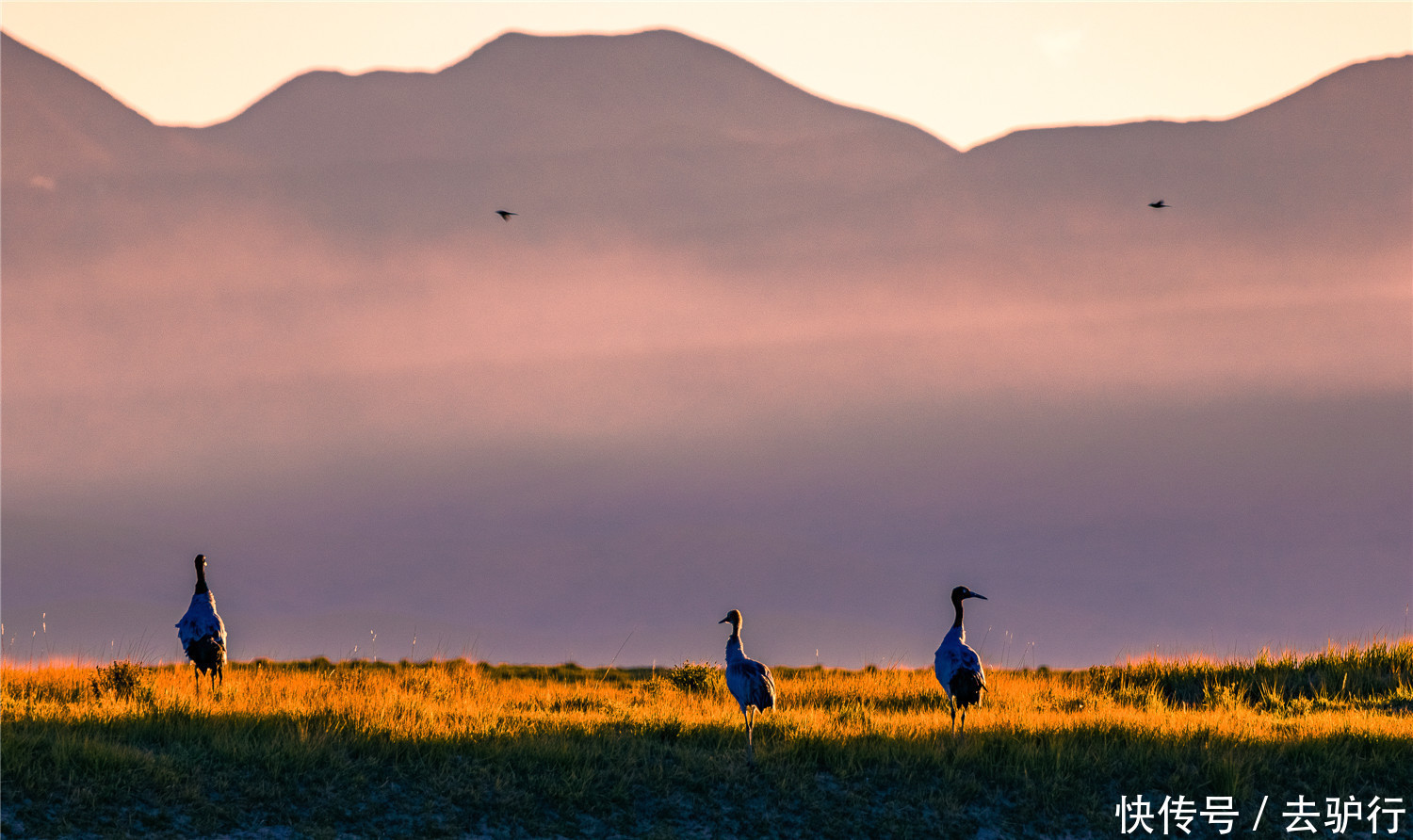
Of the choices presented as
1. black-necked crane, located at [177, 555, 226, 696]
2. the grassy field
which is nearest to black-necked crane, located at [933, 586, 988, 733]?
the grassy field

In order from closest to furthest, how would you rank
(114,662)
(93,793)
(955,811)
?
(93,793) < (955,811) < (114,662)

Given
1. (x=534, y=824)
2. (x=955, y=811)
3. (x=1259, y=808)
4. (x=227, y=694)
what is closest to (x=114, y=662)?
(x=227, y=694)

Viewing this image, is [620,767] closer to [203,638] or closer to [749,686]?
[749,686]

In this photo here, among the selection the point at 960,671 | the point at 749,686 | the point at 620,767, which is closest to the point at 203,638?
the point at 620,767

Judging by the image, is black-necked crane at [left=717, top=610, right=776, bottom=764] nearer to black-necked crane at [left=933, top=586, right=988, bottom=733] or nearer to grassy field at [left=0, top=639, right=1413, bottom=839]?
grassy field at [left=0, top=639, right=1413, bottom=839]

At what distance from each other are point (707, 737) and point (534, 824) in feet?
10.3

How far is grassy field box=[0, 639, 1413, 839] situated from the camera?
13367 millimetres

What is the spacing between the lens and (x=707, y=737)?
15.8m

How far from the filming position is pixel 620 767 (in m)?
14.5

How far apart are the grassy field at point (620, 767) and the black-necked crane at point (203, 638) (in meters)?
0.65

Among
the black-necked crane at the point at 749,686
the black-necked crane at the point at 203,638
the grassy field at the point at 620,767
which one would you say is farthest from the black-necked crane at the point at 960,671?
the black-necked crane at the point at 203,638

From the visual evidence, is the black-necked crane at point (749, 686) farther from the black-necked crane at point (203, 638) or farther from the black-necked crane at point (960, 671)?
the black-necked crane at point (203, 638)

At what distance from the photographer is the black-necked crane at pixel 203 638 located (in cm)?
1866

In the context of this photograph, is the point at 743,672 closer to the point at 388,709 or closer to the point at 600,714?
the point at 600,714
